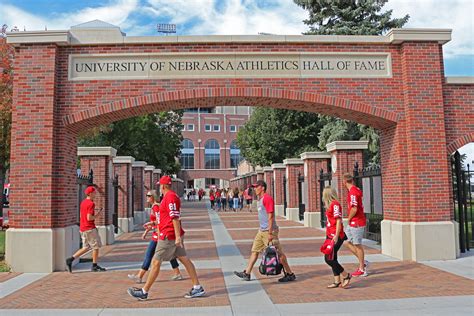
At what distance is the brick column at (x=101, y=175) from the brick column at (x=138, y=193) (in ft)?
21.1

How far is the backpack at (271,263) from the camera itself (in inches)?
284

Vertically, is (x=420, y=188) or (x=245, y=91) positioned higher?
(x=245, y=91)

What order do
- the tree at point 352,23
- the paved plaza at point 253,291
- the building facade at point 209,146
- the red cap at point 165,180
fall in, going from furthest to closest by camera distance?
1. the building facade at point 209,146
2. the tree at point 352,23
3. the red cap at point 165,180
4. the paved plaza at point 253,291

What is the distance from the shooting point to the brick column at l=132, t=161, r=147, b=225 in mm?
20734

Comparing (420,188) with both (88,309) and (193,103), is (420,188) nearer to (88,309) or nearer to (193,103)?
(193,103)

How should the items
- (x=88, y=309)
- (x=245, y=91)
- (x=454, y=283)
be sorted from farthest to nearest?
(x=245, y=91)
(x=454, y=283)
(x=88, y=309)

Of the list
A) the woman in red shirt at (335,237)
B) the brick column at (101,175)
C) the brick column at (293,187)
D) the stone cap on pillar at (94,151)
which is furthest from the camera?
the brick column at (293,187)

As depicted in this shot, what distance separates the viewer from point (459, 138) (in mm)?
9922

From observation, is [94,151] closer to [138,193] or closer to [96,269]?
[96,269]

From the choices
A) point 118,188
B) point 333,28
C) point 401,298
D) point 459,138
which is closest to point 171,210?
point 401,298

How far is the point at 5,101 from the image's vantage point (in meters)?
13.2

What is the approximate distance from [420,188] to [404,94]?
209 cm

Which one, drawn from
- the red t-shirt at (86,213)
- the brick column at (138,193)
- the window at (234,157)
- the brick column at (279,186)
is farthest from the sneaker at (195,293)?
the window at (234,157)

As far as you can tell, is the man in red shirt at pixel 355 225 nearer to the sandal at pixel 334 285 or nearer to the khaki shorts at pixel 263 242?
the sandal at pixel 334 285
